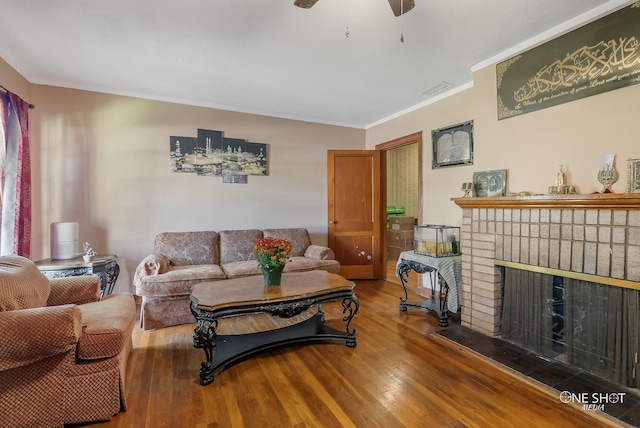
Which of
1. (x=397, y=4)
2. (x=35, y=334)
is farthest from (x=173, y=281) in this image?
(x=397, y=4)

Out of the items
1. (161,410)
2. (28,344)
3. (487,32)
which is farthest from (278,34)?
(161,410)

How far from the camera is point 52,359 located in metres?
1.56

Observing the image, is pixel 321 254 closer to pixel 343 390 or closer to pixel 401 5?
pixel 343 390

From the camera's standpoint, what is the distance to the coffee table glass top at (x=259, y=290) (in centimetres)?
211

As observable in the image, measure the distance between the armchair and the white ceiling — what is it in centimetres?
185

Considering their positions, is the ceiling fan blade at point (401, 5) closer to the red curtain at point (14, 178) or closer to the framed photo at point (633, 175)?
the framed photo at point (633, 175)

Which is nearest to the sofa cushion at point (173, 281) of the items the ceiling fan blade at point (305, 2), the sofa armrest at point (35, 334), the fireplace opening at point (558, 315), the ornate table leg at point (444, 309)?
the sofa armrest at point (35, 334)

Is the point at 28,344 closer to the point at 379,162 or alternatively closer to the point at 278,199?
the point at 278,199

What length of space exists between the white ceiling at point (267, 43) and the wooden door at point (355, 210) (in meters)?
1.26

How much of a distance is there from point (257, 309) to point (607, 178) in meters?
2.65

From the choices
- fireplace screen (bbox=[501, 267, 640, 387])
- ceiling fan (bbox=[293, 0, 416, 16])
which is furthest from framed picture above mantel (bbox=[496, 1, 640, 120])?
ceiling fan (bbox=[293, 0, 416, 16])

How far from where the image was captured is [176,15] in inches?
83.3

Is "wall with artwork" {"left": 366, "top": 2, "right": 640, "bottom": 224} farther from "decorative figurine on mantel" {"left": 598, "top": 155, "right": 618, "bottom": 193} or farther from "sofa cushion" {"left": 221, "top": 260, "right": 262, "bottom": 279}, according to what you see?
"sofa cushion" {"left": 221, "top": 260, "right": 262, "bottom": 279}

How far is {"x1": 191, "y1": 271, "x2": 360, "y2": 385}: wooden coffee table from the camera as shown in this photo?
204 centimetres
